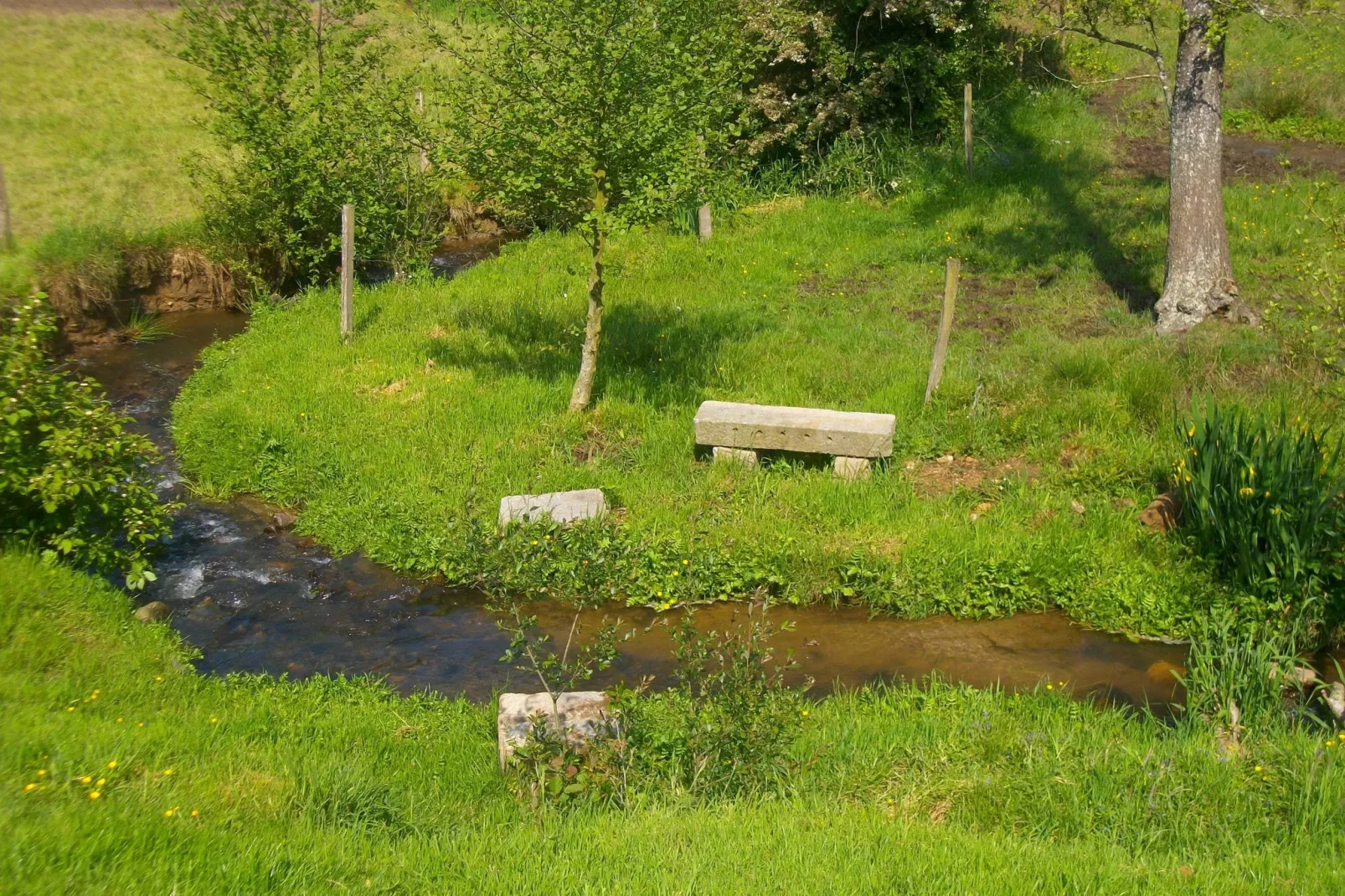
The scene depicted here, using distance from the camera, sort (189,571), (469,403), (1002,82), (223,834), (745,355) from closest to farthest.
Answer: (223,834) < (189,571) < (469,403) < (745,355) < (1002,82)

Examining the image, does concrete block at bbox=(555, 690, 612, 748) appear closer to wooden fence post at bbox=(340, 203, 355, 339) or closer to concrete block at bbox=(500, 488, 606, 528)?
concrete block at bbox=(500, 488, 606, 528)

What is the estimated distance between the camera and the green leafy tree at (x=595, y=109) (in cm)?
1029

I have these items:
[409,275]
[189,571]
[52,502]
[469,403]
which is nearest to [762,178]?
[409,275]

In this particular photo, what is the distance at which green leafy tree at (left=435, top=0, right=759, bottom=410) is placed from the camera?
405 inches

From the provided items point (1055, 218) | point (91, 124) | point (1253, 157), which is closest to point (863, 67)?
point (1055, 218)

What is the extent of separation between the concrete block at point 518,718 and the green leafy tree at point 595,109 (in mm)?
4936

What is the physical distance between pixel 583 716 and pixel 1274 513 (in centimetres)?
529

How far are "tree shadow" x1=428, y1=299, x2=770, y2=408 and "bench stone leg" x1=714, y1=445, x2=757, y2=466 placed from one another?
1378 millimetres

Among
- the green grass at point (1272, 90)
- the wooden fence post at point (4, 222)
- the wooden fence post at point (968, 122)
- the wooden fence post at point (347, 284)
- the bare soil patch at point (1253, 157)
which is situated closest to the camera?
the wooden fence post at point (347, 284)

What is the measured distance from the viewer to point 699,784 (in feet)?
19.3

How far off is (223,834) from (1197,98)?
507 inches

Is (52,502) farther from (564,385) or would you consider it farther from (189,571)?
(564,385)

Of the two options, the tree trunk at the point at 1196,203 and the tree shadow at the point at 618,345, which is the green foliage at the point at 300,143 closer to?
the tree shadow at the point at 618,345

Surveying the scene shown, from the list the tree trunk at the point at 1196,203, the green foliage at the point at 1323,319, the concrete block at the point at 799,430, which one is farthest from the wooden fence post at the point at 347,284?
the green foliage at the point at 1323,319
